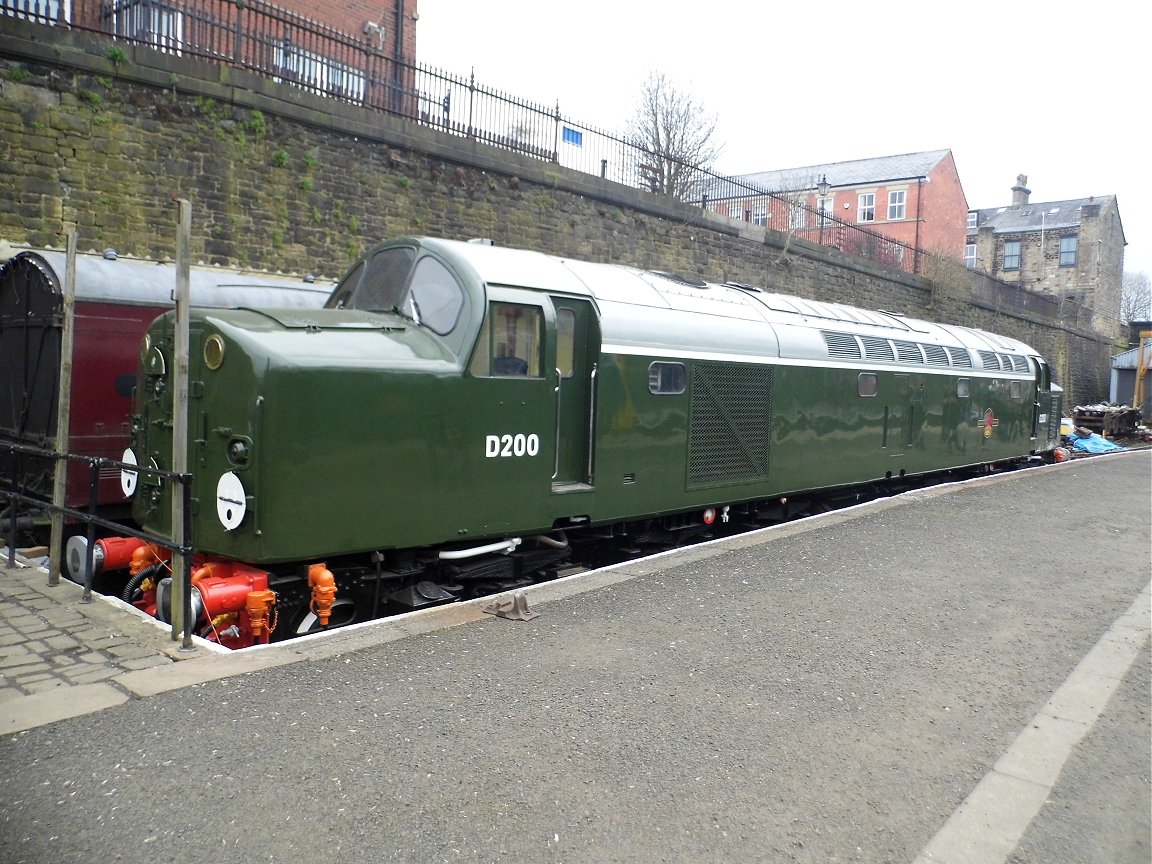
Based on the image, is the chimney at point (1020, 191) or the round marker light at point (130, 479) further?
the chimney at point (1020, 191)

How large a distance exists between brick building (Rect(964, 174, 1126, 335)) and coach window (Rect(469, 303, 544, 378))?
53.8 meters

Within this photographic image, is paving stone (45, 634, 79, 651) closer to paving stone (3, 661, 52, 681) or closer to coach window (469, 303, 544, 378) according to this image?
paving stone (3, 661, 52, 681)

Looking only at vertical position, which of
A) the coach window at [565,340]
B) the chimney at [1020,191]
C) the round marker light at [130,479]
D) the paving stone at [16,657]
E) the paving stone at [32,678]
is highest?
the chimney at [1020,191]

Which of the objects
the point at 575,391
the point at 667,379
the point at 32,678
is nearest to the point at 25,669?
the point at 32,678

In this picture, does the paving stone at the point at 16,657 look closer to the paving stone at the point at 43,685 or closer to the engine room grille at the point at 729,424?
the paving stone at the point at 43,685

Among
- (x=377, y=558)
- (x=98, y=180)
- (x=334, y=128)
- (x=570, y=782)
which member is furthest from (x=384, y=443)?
(x=334, y=128)

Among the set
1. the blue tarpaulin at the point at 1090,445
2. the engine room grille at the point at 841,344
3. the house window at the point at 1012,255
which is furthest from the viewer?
the house window at the point at 1012,255

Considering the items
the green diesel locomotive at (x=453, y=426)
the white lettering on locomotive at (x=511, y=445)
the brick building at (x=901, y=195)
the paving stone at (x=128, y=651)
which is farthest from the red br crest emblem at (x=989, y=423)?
the brick building at (x=901, y=195)

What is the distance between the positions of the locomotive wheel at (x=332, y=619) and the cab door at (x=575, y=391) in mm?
1794

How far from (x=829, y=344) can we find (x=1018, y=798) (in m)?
7.40

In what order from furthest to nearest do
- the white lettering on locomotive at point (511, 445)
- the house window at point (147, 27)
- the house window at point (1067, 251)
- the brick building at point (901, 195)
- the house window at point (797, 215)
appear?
the house window at point (1067, 251) → the brick building at point (901, 195) → the house window at point (797, 215) → the house window at point (147, 27) → the white lettering on locomotive at point (511, 445)

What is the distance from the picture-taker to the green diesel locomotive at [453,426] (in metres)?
5.22

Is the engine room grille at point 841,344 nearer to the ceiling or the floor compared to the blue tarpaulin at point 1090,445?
nearer to the ceiling

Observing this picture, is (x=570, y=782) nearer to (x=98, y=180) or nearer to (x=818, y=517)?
(x=818, y=517)
